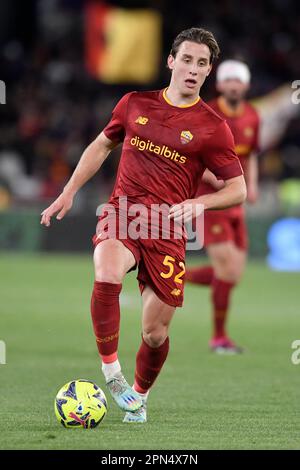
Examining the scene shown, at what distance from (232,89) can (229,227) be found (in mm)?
1227

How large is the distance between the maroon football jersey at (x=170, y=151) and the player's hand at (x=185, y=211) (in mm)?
344

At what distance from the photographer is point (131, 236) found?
6637 millimetres

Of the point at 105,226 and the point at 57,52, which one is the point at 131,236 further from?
the point at 57,52

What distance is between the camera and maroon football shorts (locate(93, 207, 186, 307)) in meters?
6.60

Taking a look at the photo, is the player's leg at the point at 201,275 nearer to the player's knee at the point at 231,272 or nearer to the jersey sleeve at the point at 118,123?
the player's knee at the point at 231,272

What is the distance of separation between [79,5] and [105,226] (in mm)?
18540

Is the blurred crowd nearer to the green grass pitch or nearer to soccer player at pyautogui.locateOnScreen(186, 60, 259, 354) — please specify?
the green grass pitch

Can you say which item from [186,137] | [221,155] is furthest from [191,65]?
[221,155]

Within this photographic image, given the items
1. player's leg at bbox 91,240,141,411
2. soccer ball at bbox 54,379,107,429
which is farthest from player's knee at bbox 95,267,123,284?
soccer ball at bbox 54,379,107,429

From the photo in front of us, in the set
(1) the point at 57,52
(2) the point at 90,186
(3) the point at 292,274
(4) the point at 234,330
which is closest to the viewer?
(4) the point at 234,330

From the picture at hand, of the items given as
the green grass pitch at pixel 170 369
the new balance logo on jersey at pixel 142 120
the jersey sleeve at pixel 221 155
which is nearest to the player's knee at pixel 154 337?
the green grass pitch at pixel 170 369

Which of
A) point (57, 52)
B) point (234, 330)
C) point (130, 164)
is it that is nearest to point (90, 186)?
point (57, 52)

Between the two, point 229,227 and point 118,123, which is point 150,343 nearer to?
point 118,123

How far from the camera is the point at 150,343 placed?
6750 mm
